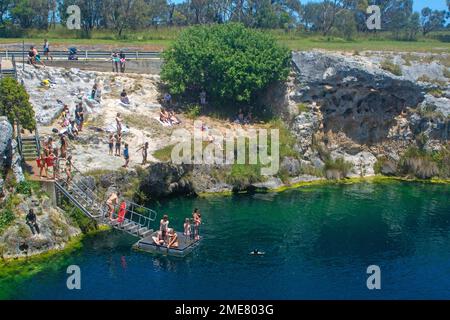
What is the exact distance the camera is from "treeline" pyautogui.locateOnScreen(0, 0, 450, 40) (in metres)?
95.8

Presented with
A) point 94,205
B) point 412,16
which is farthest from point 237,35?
point 412,16

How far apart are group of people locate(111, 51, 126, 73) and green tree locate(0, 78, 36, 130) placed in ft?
61.1

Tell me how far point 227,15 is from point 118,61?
4647cm

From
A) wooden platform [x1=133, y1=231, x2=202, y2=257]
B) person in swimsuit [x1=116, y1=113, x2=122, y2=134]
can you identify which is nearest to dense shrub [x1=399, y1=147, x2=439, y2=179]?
person in swimsuit [x1=116, y1=113, x2=122, y2=134]

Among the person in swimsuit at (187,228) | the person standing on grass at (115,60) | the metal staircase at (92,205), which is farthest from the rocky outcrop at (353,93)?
the person in swimsuit at (187,228)

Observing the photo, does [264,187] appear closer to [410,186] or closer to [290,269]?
[410,186]

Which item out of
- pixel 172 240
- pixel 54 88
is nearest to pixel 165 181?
pixel 172 240

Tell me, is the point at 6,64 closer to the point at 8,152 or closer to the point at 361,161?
the point at 8,152

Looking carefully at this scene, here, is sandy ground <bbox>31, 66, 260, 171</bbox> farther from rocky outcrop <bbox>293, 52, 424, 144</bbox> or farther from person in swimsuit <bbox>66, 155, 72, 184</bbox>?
rocky outcrop <bbox>293, 52, 424, 144</bbox>

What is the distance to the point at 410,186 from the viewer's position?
63094 mm

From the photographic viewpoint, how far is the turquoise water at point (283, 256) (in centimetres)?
3866

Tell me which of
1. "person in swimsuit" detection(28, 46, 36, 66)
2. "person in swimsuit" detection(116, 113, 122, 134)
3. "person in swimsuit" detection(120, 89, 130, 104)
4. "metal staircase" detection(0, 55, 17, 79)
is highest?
"person in swimsuit" detection(28, 46, 36, 66)

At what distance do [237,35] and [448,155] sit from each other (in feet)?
74.1

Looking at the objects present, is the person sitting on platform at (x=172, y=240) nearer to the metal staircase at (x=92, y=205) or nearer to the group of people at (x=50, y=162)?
the metal staircase at (x=92, y=205)
